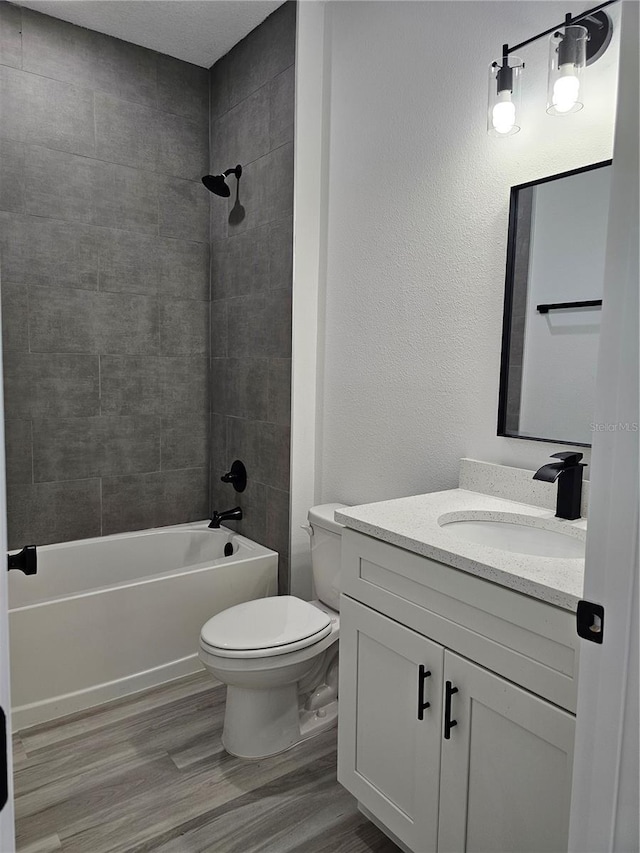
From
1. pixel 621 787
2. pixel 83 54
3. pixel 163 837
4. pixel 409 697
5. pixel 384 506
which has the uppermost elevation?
pixel 83 54

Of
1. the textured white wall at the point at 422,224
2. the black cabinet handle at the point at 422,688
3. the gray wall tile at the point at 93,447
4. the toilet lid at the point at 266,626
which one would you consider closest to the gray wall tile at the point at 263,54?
the textured white wall at the point at 422,224

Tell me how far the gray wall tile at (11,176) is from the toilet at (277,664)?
6.06 ft

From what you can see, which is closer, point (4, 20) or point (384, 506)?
point (384, 506)

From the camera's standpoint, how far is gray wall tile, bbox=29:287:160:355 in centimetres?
270

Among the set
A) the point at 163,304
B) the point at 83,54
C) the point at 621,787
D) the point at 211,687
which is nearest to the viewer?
the point at 621,787

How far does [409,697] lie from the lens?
146cm

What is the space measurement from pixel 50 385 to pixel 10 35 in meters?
1.45

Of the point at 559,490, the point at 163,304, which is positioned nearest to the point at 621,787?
the point at 559,490

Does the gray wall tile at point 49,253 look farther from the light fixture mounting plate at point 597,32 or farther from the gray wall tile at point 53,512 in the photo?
the light fixture mounting plate at point 597,32

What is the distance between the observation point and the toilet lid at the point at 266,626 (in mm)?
1950

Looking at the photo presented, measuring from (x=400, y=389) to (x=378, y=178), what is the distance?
2.63 feet

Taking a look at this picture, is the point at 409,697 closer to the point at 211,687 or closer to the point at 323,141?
the point at 211,687

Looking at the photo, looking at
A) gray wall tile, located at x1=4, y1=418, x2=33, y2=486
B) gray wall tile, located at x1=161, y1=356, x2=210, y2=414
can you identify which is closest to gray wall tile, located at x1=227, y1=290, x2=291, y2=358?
gray wall tile, located at x1=161, y1=356, x2=210, y2=414

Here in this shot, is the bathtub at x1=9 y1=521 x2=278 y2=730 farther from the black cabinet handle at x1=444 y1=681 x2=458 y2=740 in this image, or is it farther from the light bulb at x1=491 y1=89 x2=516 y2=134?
the light bulb at x1=491 y1=89 x2=516 y2=134
